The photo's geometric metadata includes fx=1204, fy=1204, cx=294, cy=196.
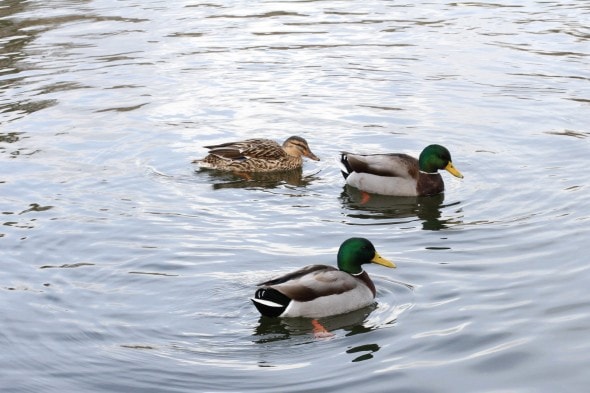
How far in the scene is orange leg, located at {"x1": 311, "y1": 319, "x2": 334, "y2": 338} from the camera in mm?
9516

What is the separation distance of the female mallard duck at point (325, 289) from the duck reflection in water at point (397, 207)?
209 centimetres

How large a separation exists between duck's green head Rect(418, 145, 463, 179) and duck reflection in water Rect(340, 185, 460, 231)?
0.30 m

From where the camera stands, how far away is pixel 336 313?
32.9 ft

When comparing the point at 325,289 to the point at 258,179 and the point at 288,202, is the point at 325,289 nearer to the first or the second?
the point at 288,202

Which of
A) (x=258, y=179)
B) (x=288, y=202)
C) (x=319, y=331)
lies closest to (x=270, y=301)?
(x=319, y=331)

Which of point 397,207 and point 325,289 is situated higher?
point 325,289

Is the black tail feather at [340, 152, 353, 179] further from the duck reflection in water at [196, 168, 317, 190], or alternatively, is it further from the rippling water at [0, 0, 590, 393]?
the duck reflection in water at [196, 168, 317, 190]

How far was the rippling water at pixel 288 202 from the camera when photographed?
29.5ft

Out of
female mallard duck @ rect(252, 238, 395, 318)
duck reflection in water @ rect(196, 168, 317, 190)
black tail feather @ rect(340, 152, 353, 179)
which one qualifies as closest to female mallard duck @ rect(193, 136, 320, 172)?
duck reflection in water @ rect(196, 168, 317, 190)

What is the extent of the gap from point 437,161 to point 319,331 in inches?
180

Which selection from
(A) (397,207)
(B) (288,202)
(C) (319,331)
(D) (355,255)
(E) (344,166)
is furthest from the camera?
(E) (344,166)

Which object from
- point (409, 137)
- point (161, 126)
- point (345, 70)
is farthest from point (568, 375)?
point (345, 70)

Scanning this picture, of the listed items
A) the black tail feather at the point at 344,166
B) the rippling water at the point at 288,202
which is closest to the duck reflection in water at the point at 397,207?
the rippling water at the point at 288,202

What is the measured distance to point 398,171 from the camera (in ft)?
45.1
